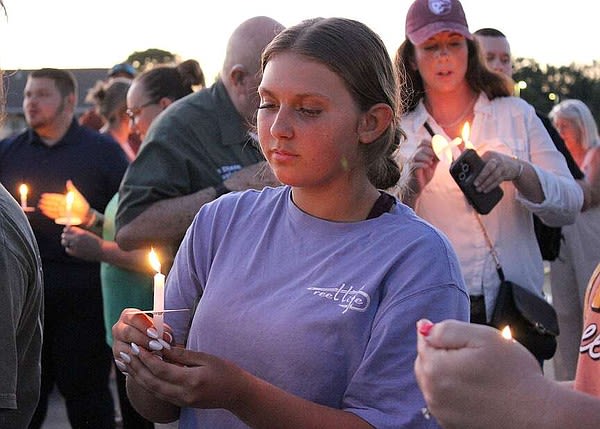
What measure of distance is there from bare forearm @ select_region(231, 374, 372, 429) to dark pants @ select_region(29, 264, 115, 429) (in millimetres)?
4047

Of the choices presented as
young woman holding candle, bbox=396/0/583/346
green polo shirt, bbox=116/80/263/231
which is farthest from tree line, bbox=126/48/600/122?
green polo shirt, bbox=116/80/263/231

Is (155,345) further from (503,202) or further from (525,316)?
(503,202)

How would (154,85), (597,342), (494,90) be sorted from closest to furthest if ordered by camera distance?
(597,342), (494,90), (154,85)

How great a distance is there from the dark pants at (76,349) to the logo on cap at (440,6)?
3.03 meters

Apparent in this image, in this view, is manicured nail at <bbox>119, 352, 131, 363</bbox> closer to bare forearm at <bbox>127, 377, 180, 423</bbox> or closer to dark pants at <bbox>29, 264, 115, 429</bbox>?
bare forearm at <bbox>127, 377, 180, 423</bbox>

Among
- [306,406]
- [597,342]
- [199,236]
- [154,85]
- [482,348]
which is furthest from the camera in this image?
[154,85]

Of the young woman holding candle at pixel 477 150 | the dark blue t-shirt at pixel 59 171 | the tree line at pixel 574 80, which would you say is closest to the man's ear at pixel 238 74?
the young woman holding candle at pixel 477 150

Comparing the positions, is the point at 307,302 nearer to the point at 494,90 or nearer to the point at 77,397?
the point at 494,90

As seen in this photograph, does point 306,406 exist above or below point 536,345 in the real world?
above

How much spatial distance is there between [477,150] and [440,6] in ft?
2.09

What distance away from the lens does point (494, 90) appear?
458cm

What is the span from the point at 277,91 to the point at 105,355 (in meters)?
4.16

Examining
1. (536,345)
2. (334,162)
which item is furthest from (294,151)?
(536,345)

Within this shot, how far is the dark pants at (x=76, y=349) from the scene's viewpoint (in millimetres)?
6191
